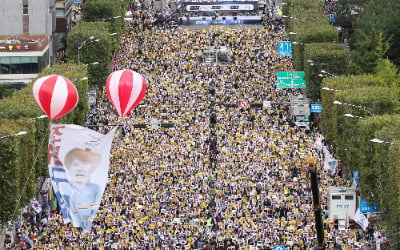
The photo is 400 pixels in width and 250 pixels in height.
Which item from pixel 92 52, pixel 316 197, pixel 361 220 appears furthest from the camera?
pixel 92 52

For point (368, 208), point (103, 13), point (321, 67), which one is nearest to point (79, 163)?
point (368, 208)

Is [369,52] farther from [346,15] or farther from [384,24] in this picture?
[346,15]

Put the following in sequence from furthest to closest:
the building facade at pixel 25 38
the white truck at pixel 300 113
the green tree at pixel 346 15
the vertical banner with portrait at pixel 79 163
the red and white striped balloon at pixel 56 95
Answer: the green tree at pixel 346 15
the building facade at pixel 25 38
the white truck at pixel 300 113
the red and white striped balloon at pixel 56 95
the vertical banner with portrait at pixel 79 163

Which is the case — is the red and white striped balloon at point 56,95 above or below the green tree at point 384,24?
above

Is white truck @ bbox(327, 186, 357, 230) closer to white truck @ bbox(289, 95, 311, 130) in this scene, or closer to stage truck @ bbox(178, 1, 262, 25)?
white truck @ bbox(289, 95, 311, 130)

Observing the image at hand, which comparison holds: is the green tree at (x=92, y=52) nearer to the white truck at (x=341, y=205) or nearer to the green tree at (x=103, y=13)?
the green tree at (x=103, y=13)

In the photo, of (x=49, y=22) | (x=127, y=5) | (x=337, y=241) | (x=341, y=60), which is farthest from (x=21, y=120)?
(x=127, y=5)

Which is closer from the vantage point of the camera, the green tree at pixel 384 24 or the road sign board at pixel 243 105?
the road sign board at pixel 243 105

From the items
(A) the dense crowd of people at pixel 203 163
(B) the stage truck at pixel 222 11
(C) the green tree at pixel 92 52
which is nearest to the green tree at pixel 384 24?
(A) the dense crowd of people at pixel 203 163
